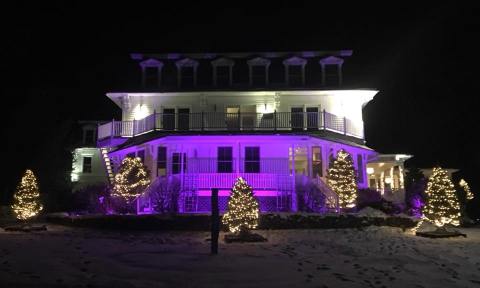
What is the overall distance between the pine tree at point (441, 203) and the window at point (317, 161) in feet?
31.6

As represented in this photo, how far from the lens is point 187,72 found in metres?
30.6

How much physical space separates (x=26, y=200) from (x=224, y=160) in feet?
36.2

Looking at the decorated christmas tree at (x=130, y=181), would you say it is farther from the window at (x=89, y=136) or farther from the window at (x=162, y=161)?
the window at (x=89, y=136)

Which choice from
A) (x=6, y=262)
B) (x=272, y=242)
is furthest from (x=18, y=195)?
(x=272, y=242)

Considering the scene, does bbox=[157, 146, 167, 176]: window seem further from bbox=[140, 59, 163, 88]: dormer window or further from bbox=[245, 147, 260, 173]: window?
bbox=[245, 147, 260, 173]: window

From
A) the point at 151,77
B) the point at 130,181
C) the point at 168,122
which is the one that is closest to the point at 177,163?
the point at 168,122

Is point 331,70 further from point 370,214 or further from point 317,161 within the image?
point 370,214

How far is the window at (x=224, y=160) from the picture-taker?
27719 mm

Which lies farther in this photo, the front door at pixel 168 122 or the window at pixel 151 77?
the window at pixel 151 77

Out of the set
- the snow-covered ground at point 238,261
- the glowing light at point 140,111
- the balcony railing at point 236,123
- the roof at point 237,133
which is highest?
the glowing light at point 140,111

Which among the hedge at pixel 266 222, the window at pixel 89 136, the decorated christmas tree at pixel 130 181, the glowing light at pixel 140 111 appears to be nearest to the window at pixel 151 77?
the glowing light at pixel 140 111

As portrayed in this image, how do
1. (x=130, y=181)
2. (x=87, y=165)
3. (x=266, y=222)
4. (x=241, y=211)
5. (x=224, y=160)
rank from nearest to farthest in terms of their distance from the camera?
(x=241, y=211)
(x=266, y=222)
(x=130, y=181)
(x=224, y=160)
(x=87, y=165)

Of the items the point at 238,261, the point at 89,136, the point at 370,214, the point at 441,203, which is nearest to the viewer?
the point at 238,261

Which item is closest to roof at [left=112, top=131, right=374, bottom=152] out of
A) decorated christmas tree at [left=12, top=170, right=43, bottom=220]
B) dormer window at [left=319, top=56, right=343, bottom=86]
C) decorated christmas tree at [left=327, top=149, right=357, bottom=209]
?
decorated christmas tree at [left=327, top=149, right=357, bottom=209]
